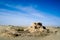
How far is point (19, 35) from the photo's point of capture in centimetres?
2236

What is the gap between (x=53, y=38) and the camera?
65.9 ft

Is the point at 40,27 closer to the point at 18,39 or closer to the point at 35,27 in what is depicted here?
the point at 35,27

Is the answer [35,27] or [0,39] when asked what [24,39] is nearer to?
[0,39]

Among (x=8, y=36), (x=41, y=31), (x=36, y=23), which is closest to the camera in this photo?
(x=8, y=36)

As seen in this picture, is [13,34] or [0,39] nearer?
[0,39]

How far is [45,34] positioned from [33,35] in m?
1.86

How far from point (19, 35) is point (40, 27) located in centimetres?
413

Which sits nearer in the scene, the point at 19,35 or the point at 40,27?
the point at 19,35

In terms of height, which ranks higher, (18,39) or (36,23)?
(36,23)

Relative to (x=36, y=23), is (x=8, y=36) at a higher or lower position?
lower

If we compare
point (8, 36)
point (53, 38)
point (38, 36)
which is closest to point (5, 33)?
point (8, 36)

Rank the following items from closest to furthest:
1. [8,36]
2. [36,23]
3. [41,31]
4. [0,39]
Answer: [0,39], [8,36], [41,31], [36,23]

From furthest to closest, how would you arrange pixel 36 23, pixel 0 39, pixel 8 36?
pixel 36 23
pixel 8 36
pixel 0 39

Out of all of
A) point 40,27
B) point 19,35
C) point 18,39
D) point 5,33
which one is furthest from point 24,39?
point 40,27
